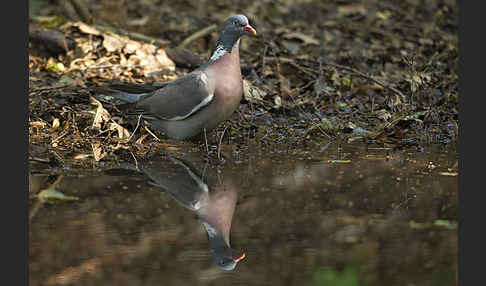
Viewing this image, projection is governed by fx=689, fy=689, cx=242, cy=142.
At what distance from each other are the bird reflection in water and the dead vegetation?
0.45 m

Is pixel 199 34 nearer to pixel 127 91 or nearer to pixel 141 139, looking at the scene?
pixel 127 91

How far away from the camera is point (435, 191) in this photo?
405 cm

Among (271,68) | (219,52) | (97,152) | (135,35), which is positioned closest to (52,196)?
(97,152)

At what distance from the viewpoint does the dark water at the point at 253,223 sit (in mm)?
2791

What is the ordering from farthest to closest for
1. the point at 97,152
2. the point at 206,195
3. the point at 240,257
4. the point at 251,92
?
the point at 251,92, the point at 97,152, the point at 206,195, the point at 240,257

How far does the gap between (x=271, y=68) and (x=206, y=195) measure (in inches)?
140

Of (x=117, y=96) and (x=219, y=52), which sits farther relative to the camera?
(x=117, y=96)

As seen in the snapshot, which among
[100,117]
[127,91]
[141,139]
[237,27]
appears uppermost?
[237,27]

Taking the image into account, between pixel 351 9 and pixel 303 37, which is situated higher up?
pixel 351 9

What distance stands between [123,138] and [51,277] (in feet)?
8.28

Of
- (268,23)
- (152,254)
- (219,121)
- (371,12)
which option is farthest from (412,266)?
(371,12)

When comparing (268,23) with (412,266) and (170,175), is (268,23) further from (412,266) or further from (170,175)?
(412,266)

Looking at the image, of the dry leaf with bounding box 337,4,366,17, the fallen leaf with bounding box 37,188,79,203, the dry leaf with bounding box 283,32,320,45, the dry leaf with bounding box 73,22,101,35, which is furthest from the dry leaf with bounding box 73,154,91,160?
the dry leaf with bounding box 337,4,366,17

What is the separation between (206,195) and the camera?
391cm
